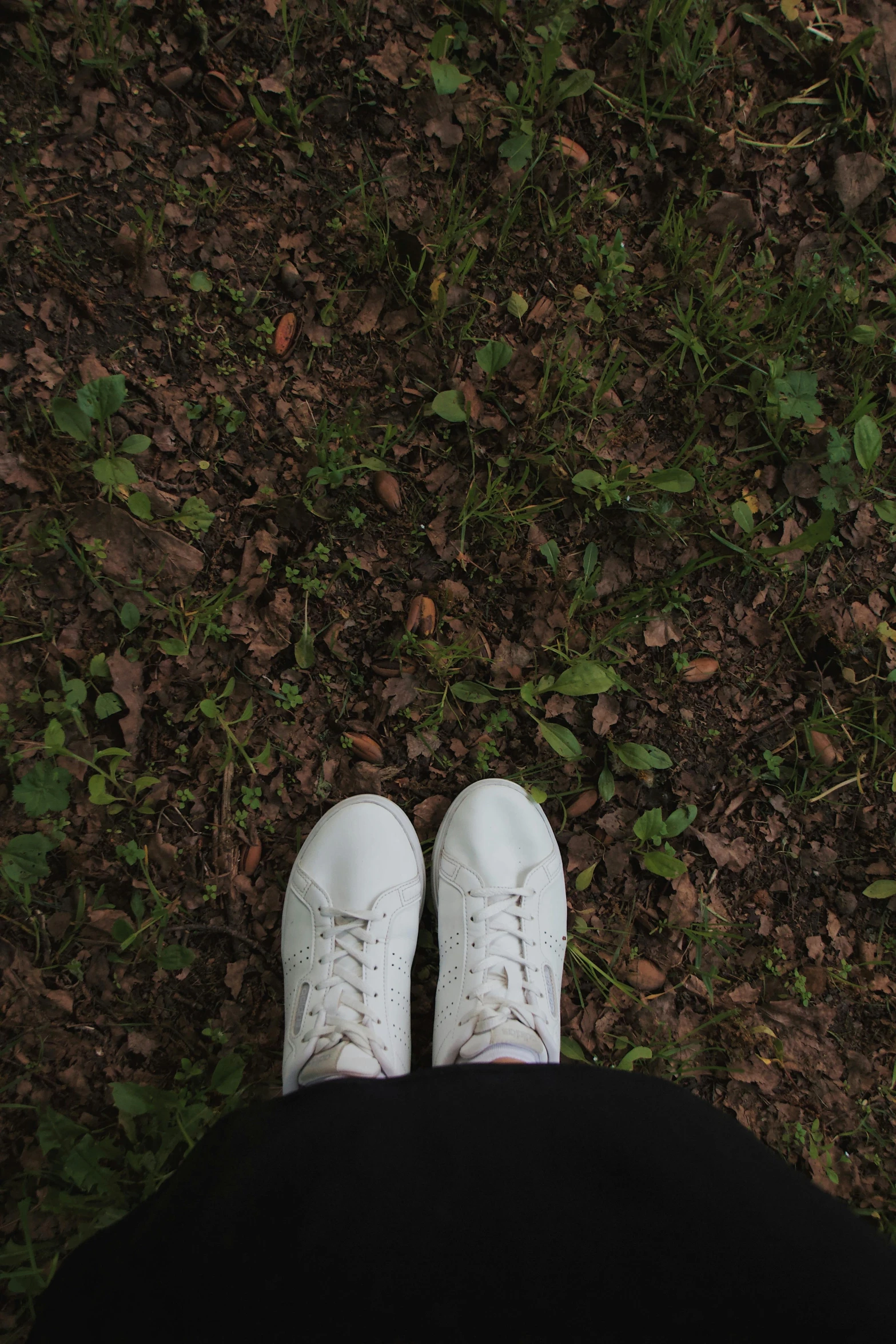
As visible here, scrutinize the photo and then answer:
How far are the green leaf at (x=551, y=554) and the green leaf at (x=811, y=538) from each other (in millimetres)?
655

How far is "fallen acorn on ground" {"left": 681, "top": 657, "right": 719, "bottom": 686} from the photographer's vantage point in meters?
2.17

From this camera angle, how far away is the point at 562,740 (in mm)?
2066

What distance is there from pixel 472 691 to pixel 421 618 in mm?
262

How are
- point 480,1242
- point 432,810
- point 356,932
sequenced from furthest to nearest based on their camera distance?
point 432,810 < point 356,932 < point 480,1242

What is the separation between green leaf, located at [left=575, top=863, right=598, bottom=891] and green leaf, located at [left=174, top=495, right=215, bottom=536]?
4.85 ft

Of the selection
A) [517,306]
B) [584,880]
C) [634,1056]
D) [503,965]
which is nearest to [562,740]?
[584,880]

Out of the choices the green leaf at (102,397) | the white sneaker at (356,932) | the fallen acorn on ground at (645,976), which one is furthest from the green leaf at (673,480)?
the green leaf at (102,397)

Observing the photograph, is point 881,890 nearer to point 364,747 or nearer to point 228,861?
point 364,747

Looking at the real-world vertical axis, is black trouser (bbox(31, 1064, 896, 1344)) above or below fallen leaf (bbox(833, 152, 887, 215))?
below

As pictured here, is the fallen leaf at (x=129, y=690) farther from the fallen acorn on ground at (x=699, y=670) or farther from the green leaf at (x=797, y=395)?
the green leaf at (x=797, y=395)

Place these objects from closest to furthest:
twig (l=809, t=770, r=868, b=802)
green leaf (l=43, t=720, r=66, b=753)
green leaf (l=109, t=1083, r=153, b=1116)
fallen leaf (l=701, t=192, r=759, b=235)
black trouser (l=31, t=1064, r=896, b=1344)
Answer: black trouser (l=31, t=1064, r=896, b=1344), green leaf (l=109, t=1083, r=153, b=1116), green leaf (l=43, t=720, r=66, b=753), twig (l=809, t=770, r=868, b=802), fallen leaf (l=701, t=192, r=759, b=235)

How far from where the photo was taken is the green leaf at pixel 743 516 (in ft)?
7.11

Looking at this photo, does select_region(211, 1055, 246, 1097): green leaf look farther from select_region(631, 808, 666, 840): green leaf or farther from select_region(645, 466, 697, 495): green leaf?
select_region(645, 466, 697, 495): green leaf

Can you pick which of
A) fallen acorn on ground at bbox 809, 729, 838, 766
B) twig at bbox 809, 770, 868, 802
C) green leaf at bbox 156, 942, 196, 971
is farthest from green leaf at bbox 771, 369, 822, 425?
green leaf at bbox 156, 942, 196, 971
